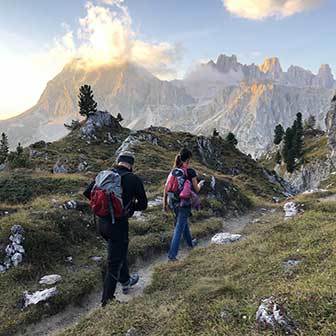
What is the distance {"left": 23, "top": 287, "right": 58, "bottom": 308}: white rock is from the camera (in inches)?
452

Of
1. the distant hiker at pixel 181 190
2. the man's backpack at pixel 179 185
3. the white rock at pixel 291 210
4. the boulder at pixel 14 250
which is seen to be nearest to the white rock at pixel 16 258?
the boulder at pixel 14 250

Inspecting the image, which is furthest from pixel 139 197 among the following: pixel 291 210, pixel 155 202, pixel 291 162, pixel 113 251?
pixel 291 162

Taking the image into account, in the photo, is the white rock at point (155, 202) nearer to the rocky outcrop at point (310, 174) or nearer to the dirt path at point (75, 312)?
the dirt path at point (75, 312)

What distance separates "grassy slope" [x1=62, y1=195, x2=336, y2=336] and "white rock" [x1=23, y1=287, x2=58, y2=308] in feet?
7.63

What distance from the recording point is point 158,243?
56.7 feet

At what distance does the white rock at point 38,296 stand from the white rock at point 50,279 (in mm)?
705

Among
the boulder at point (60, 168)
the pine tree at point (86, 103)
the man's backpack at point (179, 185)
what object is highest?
the pine tree at point (86, 103)

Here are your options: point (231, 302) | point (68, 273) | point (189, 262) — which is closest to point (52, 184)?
point (68, 273)

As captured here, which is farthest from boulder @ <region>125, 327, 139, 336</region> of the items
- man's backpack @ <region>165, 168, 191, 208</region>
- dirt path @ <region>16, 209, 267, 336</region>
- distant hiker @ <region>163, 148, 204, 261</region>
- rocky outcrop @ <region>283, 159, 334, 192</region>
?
rocky outcrop @ <region>283, 159, 334, 192</region>

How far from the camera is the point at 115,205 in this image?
10.4m

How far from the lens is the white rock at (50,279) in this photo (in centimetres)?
1278

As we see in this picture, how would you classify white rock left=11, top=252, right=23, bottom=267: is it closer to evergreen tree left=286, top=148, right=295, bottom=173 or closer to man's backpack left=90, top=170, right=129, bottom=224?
man's backpack left=90, top=170, right=129, bottom=224

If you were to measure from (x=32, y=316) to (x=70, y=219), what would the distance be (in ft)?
20.5

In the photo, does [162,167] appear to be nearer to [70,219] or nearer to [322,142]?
[70,219]
